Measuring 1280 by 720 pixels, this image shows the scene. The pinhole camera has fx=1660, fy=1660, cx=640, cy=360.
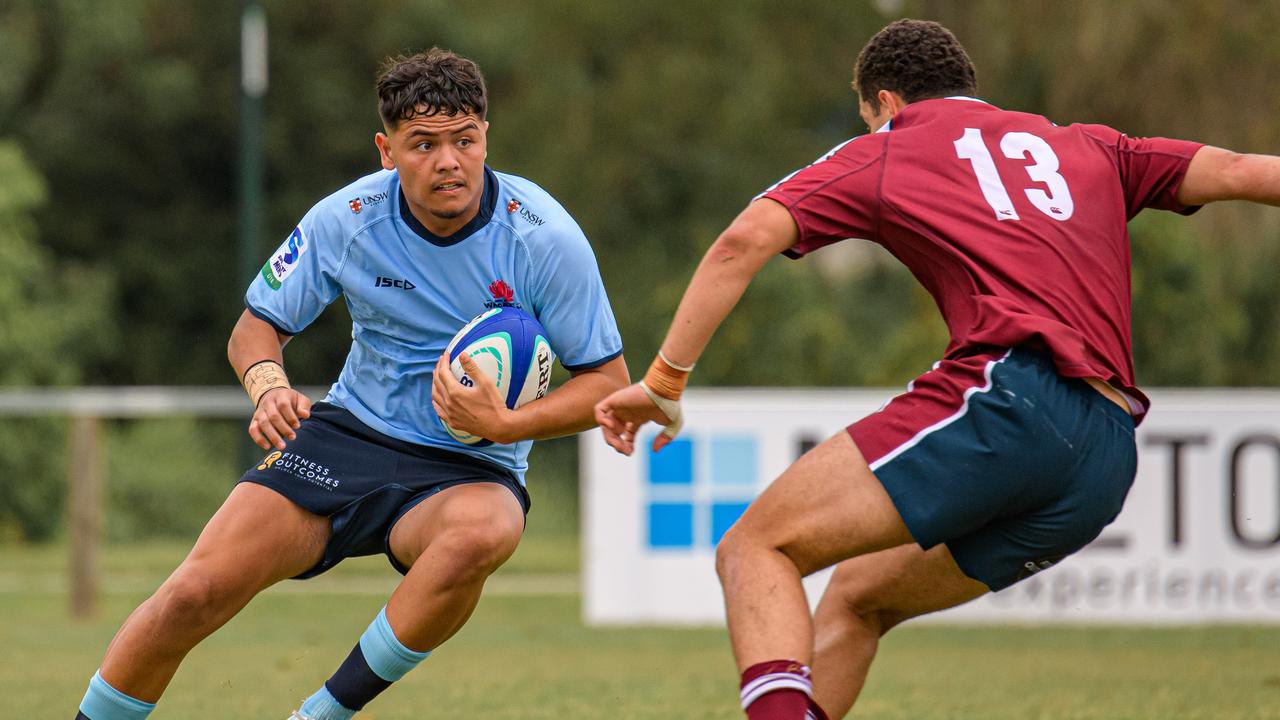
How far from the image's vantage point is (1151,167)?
14.4 ft

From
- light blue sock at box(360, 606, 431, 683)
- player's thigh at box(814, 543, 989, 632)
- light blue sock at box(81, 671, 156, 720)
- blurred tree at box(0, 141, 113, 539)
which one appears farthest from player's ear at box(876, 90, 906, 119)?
blurred tree at box(0, 141, 113, 539)

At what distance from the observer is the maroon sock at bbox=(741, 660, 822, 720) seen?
3898mm

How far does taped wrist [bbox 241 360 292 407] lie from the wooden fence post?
7904mm

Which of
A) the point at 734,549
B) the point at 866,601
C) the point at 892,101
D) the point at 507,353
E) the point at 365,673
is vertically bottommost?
the point at 365,673

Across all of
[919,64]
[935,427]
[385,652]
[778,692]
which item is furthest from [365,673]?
[919,64]

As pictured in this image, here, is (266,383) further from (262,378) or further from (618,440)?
(618,440)

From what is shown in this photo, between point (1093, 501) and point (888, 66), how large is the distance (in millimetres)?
1292

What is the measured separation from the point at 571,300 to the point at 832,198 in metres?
1.19

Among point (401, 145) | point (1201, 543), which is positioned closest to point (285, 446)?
point (401, 145)

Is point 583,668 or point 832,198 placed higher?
point 832,198

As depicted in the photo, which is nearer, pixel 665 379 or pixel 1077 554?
pixel 665 379

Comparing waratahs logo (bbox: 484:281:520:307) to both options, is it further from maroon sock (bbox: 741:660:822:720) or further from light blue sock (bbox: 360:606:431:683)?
maroon sock (bbox: 741:660:822:720)

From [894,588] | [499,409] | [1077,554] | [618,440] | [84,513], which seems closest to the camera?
[618,440]

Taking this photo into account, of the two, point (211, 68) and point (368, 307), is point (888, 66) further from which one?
point (211, 68)
